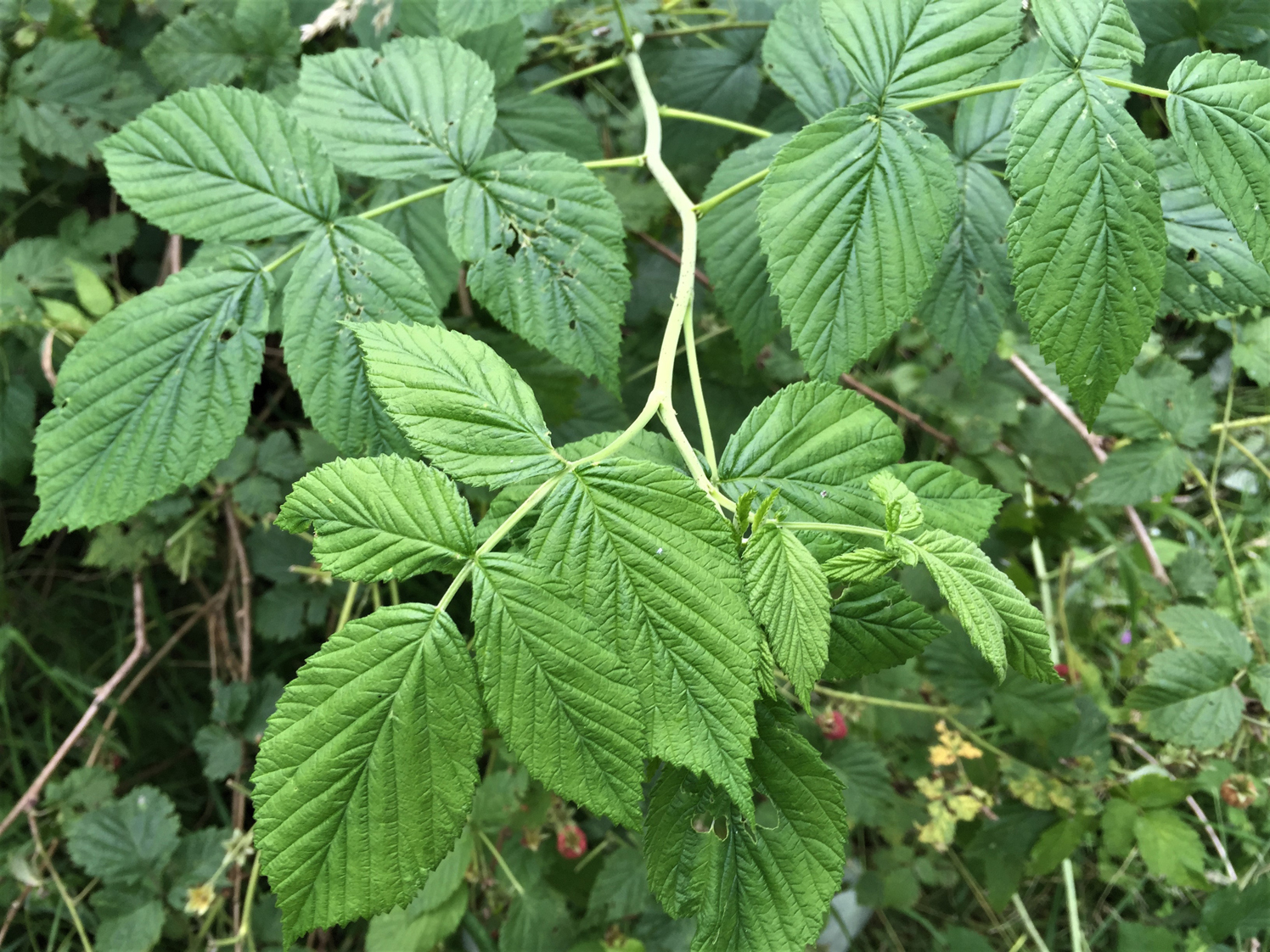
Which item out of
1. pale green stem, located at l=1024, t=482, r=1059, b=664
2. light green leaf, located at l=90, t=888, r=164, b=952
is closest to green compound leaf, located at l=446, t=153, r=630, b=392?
pale green stem, located at l=1024, t=482, r=1059, b=664

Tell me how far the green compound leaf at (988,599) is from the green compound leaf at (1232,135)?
419mm

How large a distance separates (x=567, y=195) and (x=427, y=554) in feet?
1.87

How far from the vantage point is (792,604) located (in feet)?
2.17

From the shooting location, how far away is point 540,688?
669mm

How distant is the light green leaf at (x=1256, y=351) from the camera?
4.66 feet

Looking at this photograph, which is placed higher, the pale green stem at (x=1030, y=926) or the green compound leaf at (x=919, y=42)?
the green compound leaf at (x=919, y=42)

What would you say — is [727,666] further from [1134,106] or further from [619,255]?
[1134,106]

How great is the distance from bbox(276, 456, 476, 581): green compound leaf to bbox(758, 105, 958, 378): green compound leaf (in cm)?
42

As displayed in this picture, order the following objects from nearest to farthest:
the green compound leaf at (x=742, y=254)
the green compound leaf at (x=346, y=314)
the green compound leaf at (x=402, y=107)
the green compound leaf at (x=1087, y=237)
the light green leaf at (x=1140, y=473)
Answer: the green compound leaf at (x=1087, y=237) < the green compound leaf at (x=346, y=314) < the green compound leaf at (x=402, y=107) < the green compound leaf at (x=742, y=254) < the light green leaf at (x=1140, y=473)

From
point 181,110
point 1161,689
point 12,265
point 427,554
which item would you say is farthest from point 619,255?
point 12,265

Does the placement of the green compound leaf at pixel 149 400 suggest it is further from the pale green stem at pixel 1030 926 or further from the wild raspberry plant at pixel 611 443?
the pale green stem at pixel 1030 926

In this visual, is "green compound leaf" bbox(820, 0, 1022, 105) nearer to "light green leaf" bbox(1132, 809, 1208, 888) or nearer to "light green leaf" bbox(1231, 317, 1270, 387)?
"light green leaf" bbox(1231, 317, 1270, 387)

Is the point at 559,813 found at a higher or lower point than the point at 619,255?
lower

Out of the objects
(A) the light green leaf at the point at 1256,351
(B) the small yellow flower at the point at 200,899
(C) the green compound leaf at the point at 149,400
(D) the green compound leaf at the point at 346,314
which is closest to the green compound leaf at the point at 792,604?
(D) the green compound leaf at the point at 346,314
